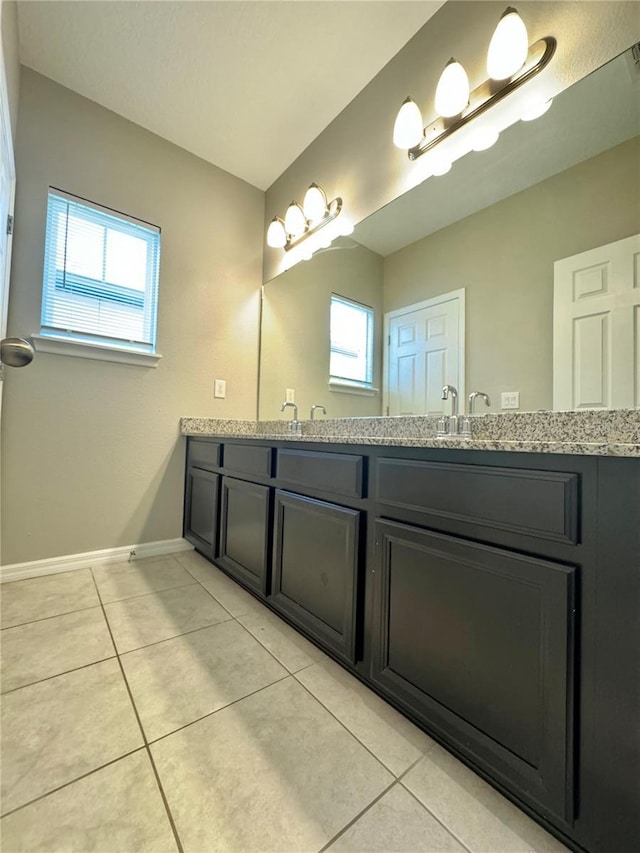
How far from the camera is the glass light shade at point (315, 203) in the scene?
80.3 inches

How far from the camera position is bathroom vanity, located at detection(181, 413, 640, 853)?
56cm

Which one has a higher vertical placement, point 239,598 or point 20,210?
point 20,210

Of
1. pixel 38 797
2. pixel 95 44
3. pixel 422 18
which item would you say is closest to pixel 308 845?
pixel 38 797

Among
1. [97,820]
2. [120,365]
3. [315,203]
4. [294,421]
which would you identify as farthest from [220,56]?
[97,820]

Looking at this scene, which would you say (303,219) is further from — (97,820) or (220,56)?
(97,820)

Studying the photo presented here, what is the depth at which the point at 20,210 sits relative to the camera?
170 cm

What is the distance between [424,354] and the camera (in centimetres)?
146

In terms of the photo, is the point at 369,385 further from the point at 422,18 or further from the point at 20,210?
the point at 20,210

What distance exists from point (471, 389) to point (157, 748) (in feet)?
4.49

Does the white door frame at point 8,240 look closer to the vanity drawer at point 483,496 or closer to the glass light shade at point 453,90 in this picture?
the vanity drawer at point 483,496

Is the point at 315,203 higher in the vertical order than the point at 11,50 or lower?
lower

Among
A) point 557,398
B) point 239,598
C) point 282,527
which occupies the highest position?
point 557,398

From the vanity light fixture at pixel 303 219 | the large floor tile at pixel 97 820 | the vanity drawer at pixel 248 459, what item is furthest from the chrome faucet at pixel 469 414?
the vanity light fixture at pixel 303 219

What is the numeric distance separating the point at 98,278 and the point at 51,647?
1.78m
